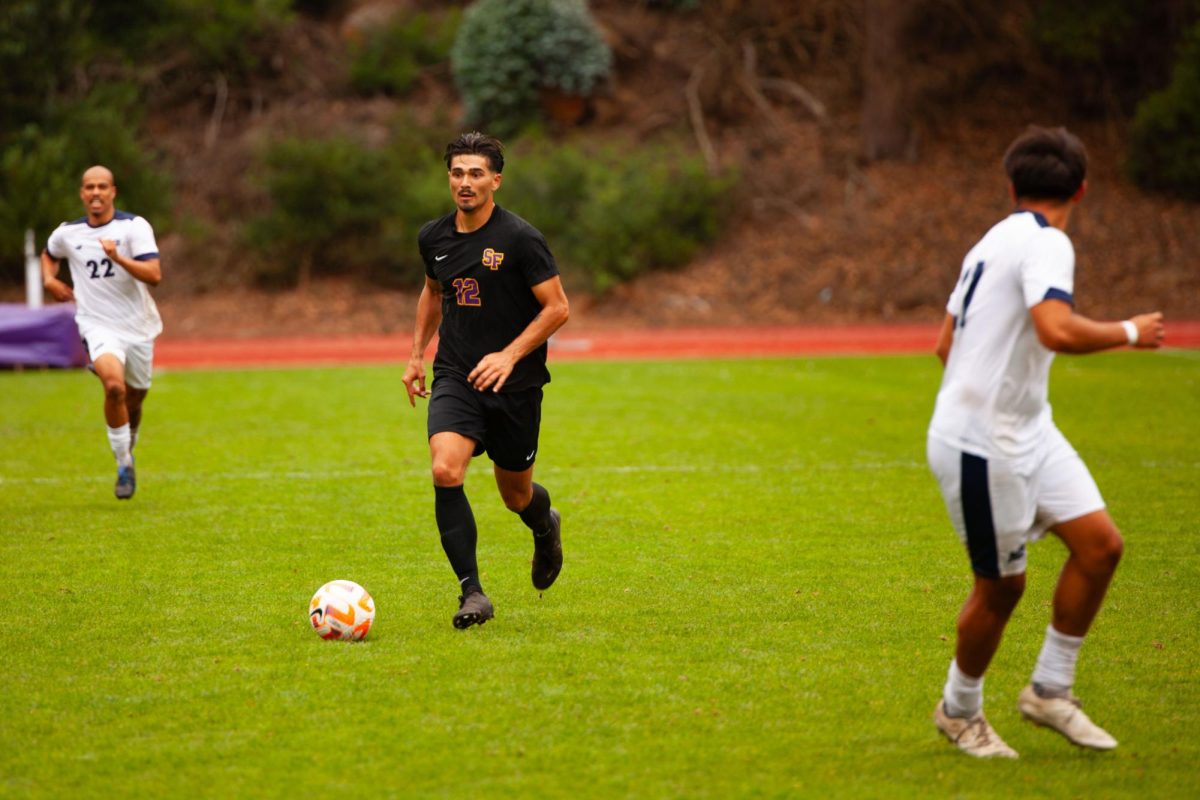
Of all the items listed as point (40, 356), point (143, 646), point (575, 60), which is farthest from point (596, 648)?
point (575, 60)

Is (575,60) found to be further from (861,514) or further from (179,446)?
(861,514)

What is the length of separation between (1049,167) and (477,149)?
9.39 feet

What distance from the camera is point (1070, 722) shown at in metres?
4.72

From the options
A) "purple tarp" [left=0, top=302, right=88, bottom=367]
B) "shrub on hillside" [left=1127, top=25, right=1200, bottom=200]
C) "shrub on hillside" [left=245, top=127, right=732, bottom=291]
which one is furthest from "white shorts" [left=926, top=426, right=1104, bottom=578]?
"shrub on hillside" [left=1127, top=25, right=1200, bottom=200]

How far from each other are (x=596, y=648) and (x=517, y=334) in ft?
5.22

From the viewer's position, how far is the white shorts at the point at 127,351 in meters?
9.72

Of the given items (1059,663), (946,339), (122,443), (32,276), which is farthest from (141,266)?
(32,276)

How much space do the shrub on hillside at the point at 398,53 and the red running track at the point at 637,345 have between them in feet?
36.3

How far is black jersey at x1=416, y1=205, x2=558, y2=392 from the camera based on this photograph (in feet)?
21.1

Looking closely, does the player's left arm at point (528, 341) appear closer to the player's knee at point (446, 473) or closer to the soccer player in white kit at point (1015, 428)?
the player's knee at point (446, 473)

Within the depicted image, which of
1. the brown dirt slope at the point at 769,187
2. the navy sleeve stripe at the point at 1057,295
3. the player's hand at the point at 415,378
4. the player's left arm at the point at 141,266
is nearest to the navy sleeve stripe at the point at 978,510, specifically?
the navy sleeve stripe at the point at 1057,295

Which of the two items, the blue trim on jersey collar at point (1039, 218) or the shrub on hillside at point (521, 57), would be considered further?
the shrub on hillside at point (521, 57)

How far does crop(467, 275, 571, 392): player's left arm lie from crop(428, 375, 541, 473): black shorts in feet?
0.36

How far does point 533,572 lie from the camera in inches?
277
